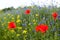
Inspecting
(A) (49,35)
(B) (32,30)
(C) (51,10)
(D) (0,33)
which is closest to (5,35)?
(D) (0,33)

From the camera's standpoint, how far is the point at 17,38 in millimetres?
4453

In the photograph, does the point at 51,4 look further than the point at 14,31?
Yes

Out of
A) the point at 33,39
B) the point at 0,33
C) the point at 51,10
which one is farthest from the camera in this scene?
the point at 51,10

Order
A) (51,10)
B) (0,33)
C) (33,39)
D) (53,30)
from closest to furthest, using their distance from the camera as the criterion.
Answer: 1. (33,39)
2. (53,30)
3. (0,33)
4. (51,10)

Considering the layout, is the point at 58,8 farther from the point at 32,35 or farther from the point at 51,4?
the point at 32,35

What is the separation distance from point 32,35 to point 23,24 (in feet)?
1.76

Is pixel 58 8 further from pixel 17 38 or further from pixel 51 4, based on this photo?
pixel 17 38

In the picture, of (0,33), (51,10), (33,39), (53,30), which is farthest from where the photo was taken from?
(51,10)

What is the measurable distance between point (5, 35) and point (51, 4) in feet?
6.27

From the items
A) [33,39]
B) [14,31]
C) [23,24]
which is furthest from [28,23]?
[33,39]

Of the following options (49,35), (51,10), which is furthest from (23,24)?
(51,10)

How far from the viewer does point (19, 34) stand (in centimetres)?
454

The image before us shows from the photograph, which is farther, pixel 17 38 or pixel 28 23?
pixel 28 23

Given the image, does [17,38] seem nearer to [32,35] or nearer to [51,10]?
[32,35]
